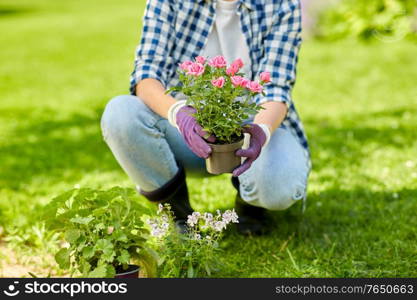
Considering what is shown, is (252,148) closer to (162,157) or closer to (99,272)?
(162,157)

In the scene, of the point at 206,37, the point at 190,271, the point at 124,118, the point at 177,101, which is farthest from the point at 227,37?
the point at 190,271

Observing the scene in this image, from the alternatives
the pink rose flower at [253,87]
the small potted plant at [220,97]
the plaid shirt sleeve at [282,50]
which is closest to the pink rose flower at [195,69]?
the small potted plant at [220,97]

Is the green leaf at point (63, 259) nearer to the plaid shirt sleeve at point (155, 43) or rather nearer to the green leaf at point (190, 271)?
the green leaf at point (190, 271)

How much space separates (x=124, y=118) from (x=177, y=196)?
41 cm

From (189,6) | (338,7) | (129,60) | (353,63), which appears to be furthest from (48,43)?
(189,6)

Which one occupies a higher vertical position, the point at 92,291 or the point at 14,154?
the point at 92,291

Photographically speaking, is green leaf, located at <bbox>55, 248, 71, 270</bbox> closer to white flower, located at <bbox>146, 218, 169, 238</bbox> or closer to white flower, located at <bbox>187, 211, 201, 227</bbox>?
white flower, located at <bbox>146, 218, 169, 238</bbox>

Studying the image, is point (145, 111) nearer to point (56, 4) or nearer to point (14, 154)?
point (14, 154)

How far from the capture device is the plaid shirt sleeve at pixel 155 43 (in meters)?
2.41

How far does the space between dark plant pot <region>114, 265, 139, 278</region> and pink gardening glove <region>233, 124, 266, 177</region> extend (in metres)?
0.45

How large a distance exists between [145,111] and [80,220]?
64 cm

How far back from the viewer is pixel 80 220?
6.10 feet

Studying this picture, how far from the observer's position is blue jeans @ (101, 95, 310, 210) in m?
2.31

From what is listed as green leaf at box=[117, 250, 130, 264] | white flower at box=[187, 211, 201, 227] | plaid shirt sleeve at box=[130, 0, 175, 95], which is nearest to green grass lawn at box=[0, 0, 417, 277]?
white flower at box=[187, 211, 201, 227]
